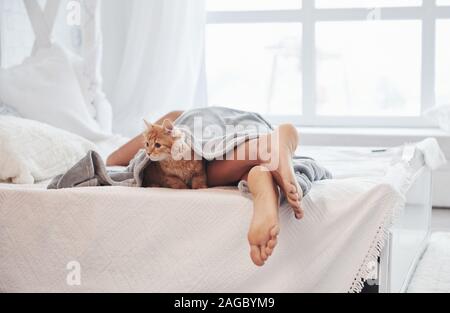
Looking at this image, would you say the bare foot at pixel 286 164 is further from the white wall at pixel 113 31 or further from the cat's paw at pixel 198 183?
the white wall at pixel 113 31

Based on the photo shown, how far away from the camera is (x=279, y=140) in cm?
175

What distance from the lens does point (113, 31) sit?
14.1 feet

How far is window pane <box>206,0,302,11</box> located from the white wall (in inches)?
22.0

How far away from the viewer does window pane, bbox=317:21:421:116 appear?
4254 mm

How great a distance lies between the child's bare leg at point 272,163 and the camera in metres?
1.64

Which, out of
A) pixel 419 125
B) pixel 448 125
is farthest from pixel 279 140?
pixel 419 125

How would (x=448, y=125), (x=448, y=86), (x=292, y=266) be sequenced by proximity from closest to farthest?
(x=292, y=266) < (x=448, y=125) < (x=448, y=86)

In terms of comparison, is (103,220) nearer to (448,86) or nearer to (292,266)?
(292,266)

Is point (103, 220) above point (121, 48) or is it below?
below

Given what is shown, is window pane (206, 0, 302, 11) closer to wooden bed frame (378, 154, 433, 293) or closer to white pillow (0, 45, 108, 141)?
white pillow (0, 45, 108, 141)

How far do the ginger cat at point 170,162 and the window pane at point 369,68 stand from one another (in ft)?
8.70

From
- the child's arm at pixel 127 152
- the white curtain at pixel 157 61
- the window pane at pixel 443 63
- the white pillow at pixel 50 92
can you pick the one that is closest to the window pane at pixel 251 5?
the white curtain at pixel 157 61

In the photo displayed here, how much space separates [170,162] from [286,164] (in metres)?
0.34
